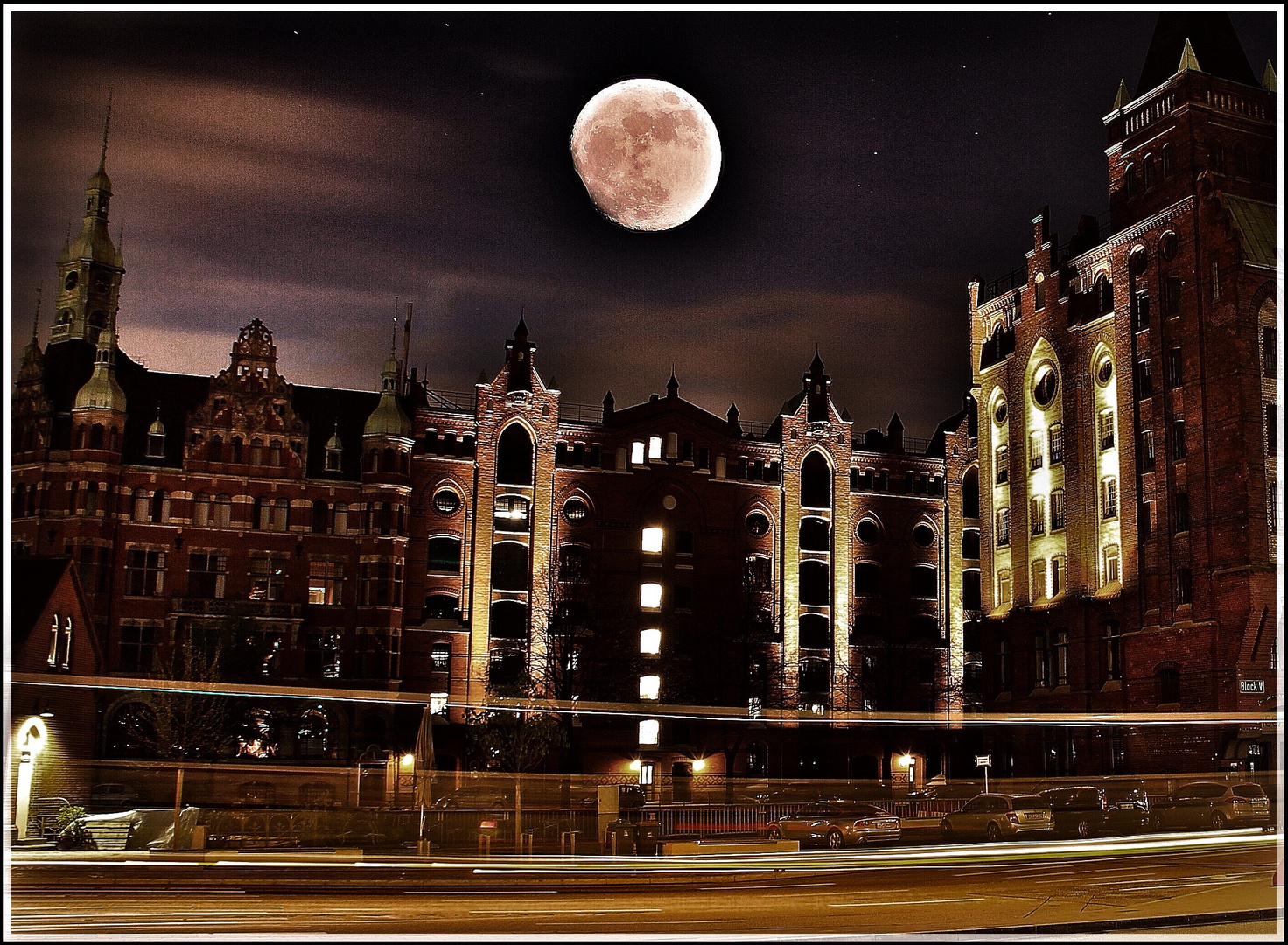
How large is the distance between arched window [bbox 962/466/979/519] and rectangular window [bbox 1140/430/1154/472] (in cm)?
1926

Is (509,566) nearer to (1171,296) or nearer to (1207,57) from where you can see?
(1171,296)

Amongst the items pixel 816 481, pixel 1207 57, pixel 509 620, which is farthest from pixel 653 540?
pixel 1207 57

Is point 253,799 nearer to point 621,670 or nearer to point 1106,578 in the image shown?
point 621,670

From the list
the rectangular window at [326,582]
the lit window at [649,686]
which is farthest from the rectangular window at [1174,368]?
the rectangular window at [326,582]

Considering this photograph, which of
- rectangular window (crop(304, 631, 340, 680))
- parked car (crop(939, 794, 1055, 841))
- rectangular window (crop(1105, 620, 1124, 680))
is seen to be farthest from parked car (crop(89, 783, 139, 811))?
rectangular window (crop(1105, 620, 1124, 680))

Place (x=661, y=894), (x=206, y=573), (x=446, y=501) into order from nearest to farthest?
(x=661, y=894), (x=206, y=573), (x=446, y=501)

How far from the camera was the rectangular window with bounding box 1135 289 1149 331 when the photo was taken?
50.3 metres

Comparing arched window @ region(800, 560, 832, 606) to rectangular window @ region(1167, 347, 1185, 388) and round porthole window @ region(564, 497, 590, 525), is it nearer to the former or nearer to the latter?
round porthole window @ region(564, 497, 590, 525)

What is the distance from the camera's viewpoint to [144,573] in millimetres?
57000

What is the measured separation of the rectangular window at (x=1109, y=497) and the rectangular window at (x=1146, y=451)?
1.82m

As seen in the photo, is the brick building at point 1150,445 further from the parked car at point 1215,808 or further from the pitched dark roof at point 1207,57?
the parked car at point 1215,808

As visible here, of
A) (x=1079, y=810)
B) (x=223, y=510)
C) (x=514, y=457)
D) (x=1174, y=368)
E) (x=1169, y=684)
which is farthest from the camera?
(x=514, y=457)

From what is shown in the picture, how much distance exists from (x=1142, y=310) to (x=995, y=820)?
2348cm

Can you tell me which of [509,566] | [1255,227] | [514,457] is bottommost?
[509,566]
